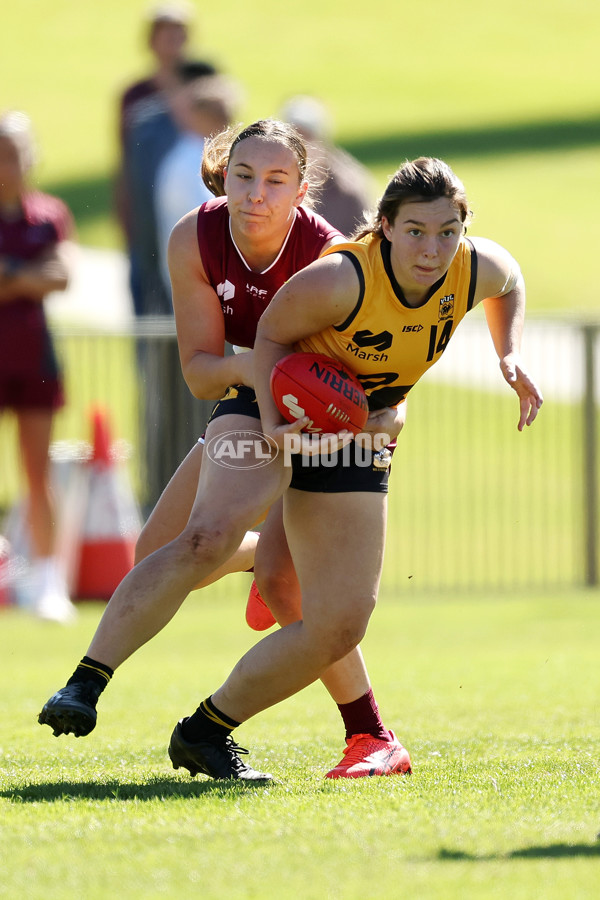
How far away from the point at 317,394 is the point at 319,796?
1.24 m

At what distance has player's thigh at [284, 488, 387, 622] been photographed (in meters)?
4.73

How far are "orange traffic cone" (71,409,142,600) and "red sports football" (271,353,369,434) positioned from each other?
5.74m

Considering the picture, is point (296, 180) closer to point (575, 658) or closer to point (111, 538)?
point (575, 658)

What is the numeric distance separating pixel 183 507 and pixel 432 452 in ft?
39.4

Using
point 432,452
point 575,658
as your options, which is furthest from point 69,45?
point 575,658

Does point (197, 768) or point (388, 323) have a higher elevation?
point (388, 323)

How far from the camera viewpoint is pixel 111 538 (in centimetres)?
1039

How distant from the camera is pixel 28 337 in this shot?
31.5ft

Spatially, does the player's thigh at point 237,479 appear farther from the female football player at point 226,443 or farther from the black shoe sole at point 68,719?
the black shoe sole at point 68,719

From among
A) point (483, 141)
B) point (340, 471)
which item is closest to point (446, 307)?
point (340, 471)

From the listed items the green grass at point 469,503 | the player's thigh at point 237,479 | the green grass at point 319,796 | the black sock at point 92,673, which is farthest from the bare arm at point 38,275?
the black sock at point 92,673

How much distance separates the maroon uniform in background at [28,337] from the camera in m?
9.53

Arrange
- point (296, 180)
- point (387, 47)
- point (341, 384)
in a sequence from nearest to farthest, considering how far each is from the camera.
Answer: point (341, 384), point (296, 180), point (387, 47)

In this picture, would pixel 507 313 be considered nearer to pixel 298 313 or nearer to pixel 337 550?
pixel 298 313
